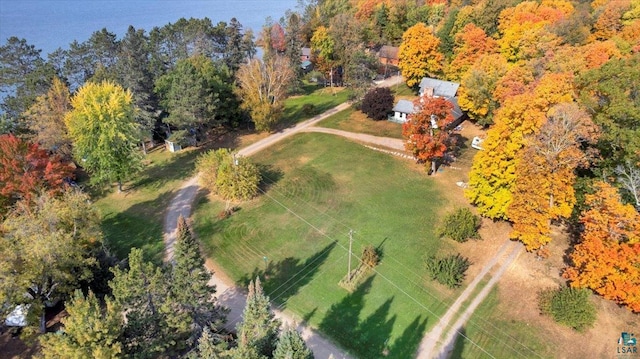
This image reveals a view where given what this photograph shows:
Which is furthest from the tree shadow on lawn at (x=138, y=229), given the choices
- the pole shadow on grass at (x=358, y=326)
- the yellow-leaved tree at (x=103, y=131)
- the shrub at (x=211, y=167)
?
the pole shadow on grass at (x=358, y=326)

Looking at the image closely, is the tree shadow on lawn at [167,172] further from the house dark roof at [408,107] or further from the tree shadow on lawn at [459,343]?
the tree shadow on lawn at [459,343]

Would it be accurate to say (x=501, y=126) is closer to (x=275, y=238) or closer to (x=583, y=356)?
(x=583, y=356)

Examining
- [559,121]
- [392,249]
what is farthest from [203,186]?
[559,121]

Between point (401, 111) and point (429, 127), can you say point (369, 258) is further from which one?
point (401, 111)

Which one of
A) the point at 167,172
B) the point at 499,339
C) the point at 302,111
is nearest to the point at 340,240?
the point at 499,339

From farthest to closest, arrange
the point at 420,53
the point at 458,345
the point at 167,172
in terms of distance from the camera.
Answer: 1. the point at 420,53
2. the point at 167,172
3. the point at 458,345

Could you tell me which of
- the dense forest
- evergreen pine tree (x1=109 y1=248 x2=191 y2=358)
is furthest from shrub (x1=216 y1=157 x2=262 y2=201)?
evergreen pine tree (x1=109 y1=248 x2=191 y2=358)
